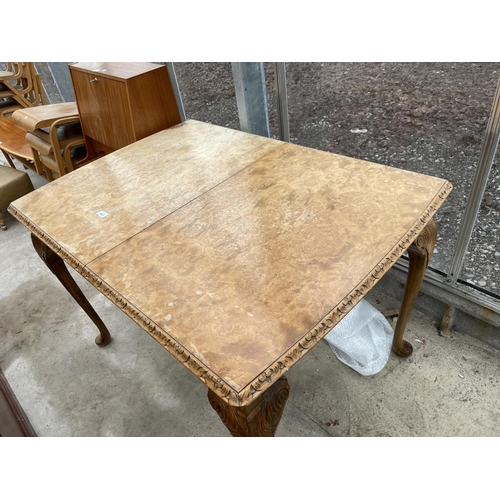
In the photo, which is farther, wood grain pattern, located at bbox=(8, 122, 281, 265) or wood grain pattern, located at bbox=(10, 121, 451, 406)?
wood grain pattern, located at bbox=(8, 122, 281, 265)

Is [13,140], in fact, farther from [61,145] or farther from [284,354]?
[284,354]

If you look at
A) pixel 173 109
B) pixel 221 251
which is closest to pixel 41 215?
pixel 221 251

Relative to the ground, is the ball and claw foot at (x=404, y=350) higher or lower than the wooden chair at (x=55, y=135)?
lower

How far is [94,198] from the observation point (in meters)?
1.45

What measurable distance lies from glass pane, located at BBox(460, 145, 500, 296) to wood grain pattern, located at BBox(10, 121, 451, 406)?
0.47 metres

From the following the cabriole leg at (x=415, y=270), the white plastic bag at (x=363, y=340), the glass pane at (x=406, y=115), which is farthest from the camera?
the white plastic bag at (x=363, y=340)

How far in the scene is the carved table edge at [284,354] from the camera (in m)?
0.76

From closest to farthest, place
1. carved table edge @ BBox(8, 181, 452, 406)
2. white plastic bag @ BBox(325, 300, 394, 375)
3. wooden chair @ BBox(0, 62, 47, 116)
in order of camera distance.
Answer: carved table edge @ BBox(8, 181, 452, 406)
white plastic bag @ BBox(325, 300, 394, 375)
wooden chair @ BBox(0, 62, 47, 116)

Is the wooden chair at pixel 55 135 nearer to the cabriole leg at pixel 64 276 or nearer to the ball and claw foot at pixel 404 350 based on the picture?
the cabriole leg at pixel 64 276

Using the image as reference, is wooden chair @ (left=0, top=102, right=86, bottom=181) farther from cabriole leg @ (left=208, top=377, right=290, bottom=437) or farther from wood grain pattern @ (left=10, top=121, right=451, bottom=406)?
cabriole leg @ (left=208, top=377, right=290, bottom=437)

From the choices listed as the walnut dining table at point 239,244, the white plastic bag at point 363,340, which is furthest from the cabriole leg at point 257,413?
the white plastic bag at point 363,340

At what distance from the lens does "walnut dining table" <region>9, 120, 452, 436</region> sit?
0.85m

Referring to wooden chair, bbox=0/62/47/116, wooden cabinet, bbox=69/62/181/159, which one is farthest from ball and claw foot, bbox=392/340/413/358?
wooden chair, bbox=0/62/47/116

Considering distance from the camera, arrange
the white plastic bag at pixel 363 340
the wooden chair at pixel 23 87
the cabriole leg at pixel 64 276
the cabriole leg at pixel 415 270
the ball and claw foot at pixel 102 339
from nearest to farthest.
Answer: the cabriole leg at pixel 415 270 < the cabriole leg at pixel 64 276 < the white plastic bag at pixel 363 340 < the ball and claw foot at pixel 102 339 < the wooden chair at pixel 23 87
